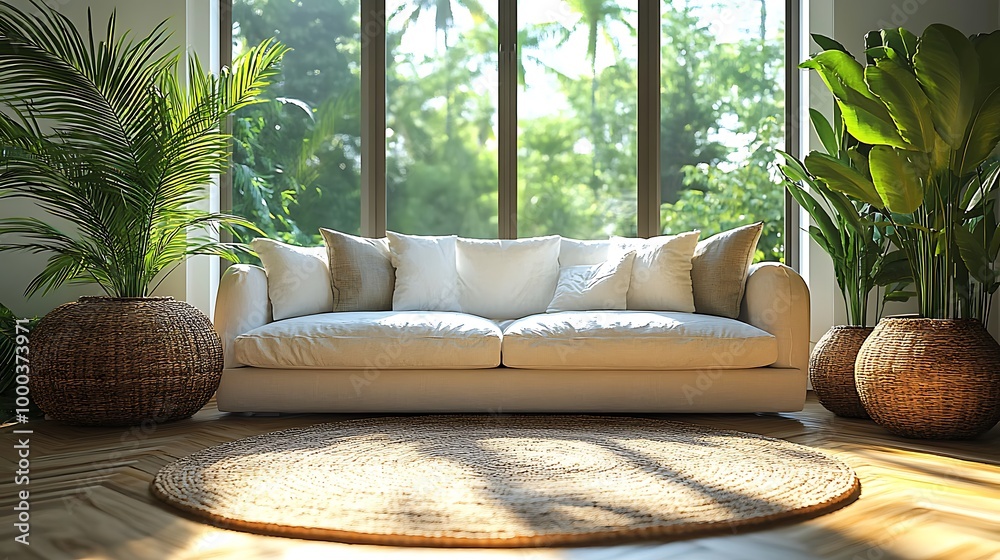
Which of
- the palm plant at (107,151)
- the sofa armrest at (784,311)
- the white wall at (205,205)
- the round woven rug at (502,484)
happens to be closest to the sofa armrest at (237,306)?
the palm plant at (107,151)

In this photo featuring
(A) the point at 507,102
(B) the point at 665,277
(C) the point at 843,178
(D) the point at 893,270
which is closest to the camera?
(C) the point at 843,178

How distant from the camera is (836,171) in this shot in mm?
3096

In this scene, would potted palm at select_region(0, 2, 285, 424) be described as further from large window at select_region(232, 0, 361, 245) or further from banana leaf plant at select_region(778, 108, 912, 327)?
banana leaf plant at select_region(778, 108, 912, 327)

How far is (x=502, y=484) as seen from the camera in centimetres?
216

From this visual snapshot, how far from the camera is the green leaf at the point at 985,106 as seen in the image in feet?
9.00

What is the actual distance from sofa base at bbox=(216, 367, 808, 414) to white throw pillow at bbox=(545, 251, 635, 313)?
1.73ft

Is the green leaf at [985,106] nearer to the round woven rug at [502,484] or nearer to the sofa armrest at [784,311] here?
the sofa armrest at [784,311]

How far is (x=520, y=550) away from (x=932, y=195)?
2223 mm

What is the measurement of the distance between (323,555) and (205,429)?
1683 mm

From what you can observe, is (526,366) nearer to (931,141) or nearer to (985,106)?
(931,141)

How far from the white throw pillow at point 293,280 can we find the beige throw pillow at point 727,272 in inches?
68.7

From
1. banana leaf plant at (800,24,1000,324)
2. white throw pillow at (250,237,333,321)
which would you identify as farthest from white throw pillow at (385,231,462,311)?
banana leaf plant at (800,24,1000,324)

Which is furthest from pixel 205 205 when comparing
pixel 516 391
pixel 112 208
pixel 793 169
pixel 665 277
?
pixel 793 169

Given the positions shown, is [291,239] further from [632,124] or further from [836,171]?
[836,171]
